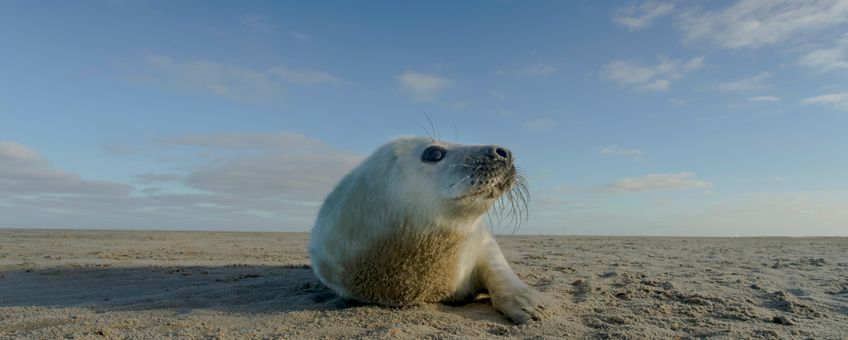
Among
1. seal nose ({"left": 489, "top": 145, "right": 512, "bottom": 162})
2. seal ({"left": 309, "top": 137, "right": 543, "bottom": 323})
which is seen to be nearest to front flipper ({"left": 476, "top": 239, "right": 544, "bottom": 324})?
seal ({"left": 309, "top": 137, "right": 543, "bottom": 323})

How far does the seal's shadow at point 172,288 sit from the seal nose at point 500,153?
1.63 m

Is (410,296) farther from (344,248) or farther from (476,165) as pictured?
(476,165)

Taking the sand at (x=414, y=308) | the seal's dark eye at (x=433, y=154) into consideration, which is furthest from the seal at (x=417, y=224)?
the sand at (x=414, y=308)

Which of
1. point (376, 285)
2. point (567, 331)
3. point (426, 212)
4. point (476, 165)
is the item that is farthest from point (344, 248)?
point (567, 331)

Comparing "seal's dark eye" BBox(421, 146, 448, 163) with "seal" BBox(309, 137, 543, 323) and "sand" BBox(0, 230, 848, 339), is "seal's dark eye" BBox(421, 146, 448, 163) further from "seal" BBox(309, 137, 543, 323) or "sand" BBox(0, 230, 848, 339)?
"sand" BBox(0, 230, 848, 339)

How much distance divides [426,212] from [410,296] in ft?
2.40

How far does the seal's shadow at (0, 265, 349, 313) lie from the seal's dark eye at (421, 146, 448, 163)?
1311mm

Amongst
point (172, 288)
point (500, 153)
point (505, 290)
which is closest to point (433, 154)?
point (500, 153)

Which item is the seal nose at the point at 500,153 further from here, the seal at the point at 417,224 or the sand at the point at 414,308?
the sand at the point at 414,308

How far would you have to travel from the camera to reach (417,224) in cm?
373

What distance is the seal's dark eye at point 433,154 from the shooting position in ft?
→ 12.9

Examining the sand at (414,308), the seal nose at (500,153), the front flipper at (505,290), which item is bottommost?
the sand at (414,308)

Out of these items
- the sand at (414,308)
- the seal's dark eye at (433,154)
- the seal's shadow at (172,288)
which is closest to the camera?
the sand at (414,308)

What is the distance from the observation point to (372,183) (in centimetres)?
403
